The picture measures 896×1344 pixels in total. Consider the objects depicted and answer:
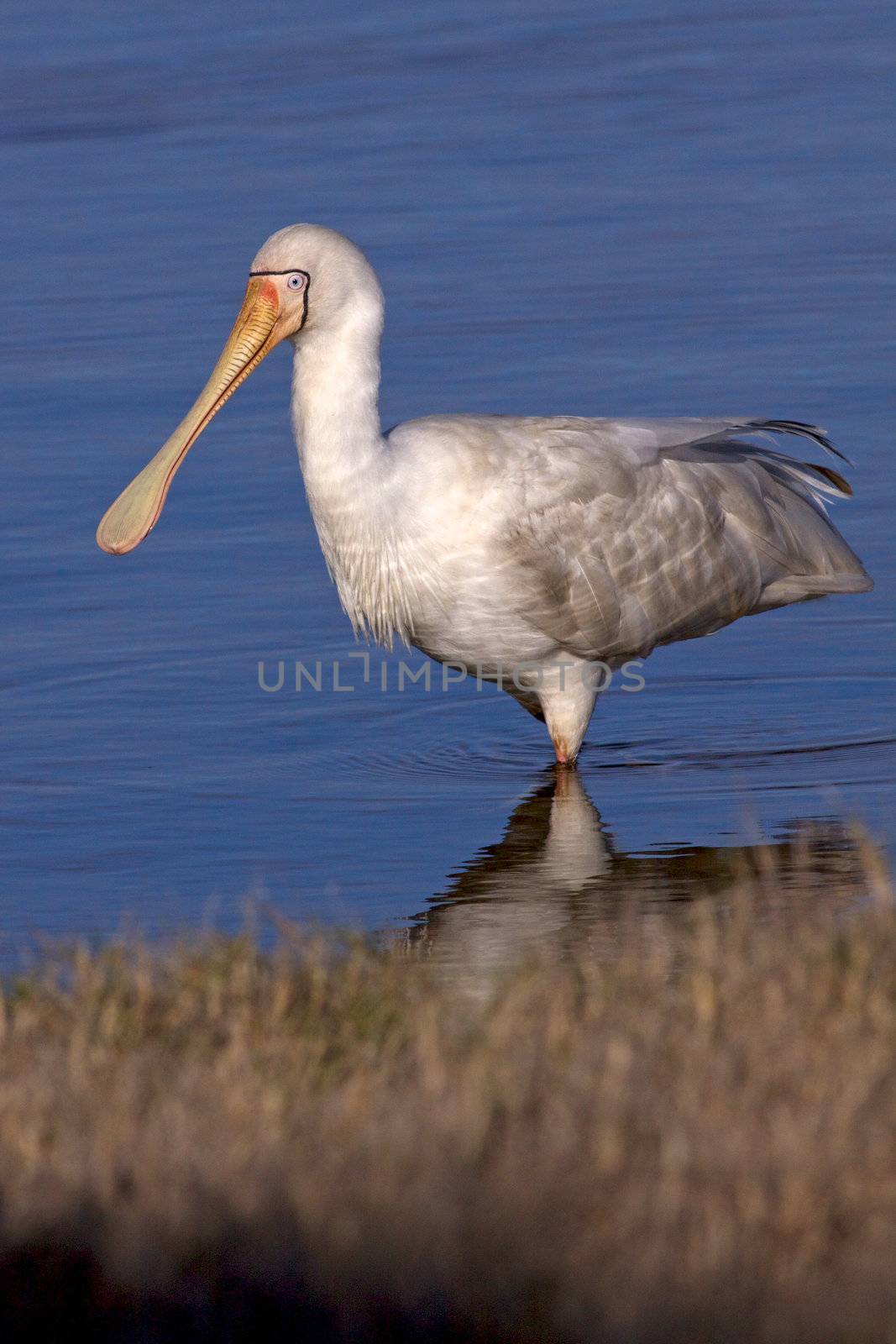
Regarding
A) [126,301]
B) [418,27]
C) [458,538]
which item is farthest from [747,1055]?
[418,27]

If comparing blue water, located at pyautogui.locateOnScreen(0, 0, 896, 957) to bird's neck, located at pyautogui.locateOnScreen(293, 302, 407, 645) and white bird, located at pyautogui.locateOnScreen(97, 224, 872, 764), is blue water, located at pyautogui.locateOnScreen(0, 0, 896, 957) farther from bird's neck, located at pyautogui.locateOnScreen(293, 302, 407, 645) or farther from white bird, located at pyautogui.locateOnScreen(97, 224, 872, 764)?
bird's neck, located at pyautogui.locateOnScreen(293, 302, 407, 645)

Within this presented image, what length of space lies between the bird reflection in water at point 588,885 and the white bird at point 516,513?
2.54 feet

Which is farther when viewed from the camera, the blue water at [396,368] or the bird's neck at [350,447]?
the blue water at [396,368]

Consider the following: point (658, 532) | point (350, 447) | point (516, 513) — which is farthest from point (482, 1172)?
point (658, 532)

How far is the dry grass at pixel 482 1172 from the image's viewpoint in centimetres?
374

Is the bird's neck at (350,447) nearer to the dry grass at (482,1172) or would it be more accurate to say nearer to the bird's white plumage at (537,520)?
the bird's white plumage at (537,520)

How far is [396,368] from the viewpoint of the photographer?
13648 millimetres

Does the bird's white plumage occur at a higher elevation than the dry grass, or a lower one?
higher

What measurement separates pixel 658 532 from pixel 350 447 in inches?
62.4

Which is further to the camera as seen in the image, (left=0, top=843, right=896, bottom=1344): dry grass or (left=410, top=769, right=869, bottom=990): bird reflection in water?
(left=410, top=769, right=869, bottom=990): bird reflection in water

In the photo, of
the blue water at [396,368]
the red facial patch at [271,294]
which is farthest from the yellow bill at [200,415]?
the blue water at [396,368]

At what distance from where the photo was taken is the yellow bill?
8.48 metres

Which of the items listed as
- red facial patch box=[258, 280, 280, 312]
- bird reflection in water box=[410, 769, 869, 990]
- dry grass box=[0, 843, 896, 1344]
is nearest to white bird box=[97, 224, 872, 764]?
red facial patch box=[258, 280, 280, 312]

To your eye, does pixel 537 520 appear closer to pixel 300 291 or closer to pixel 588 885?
pixel 300 291
